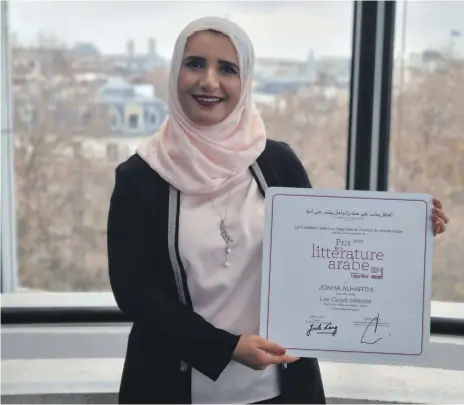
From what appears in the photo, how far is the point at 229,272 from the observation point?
1065 mm

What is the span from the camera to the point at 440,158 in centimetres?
186

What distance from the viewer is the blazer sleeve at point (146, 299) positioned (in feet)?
3.36

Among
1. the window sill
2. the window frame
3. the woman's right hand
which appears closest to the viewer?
the woman's right hand

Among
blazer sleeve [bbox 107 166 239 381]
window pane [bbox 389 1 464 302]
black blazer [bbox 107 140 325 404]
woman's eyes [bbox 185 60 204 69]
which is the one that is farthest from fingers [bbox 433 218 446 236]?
window pane [bbox 389 1 464 302]

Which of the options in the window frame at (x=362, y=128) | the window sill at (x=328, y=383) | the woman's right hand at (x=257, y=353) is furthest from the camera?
Answer: the window frame at (x=362, y=128)

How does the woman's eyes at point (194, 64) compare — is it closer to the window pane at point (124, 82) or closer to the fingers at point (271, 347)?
the fingers at point (271, 347)

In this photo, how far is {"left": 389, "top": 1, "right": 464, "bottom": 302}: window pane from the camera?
1.79 meters

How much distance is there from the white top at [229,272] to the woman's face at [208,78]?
149 millimetres

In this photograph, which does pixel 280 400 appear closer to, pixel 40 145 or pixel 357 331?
pixel 357 331

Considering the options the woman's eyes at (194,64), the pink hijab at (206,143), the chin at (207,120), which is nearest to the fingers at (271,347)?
the pink hijab at (206,143)

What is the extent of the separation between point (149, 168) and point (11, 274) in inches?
45.7

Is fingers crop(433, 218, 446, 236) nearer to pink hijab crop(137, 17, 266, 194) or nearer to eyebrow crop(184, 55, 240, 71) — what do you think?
pink hijab crop(137, 17, 266, 194)

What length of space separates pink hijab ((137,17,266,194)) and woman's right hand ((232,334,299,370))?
29 centimetres
